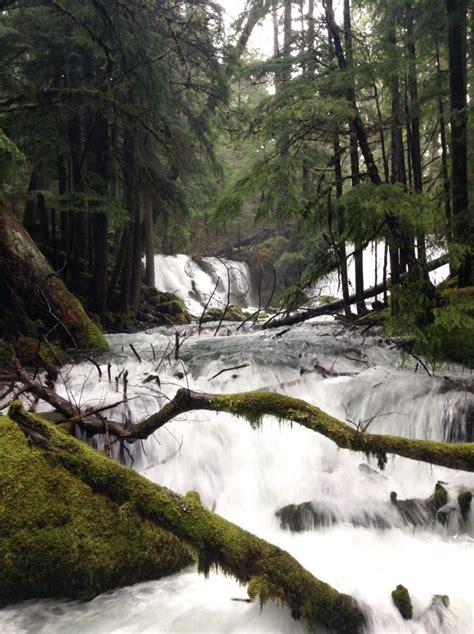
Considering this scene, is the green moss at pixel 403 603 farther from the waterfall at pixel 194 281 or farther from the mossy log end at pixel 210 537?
the waterfall at pixel 194 281

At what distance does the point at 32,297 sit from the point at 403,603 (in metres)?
7.19

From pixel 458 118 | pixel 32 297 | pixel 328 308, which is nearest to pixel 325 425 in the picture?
pixel 458 118

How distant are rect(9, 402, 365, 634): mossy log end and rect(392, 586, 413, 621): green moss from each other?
0.31 m

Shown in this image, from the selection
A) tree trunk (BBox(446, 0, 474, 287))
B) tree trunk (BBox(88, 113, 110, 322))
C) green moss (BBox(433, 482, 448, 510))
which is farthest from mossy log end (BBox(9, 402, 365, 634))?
tree trunk (BBox(88, 113, 110, 322))

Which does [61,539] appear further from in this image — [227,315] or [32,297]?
[227,315]

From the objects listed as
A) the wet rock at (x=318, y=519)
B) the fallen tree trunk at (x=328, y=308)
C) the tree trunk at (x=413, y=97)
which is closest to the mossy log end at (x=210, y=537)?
the wet rock at (x=318, y=519)

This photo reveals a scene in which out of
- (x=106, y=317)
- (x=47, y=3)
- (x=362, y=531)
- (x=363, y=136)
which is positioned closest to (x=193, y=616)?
(x=362, y=531)

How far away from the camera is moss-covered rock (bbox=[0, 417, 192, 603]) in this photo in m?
3.17

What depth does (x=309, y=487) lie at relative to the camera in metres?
4.83

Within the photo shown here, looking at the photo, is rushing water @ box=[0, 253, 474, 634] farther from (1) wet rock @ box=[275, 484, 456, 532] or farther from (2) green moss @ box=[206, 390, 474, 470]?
(2) green moss @ box=[206, 390, 474, 470]

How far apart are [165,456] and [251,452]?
977mm

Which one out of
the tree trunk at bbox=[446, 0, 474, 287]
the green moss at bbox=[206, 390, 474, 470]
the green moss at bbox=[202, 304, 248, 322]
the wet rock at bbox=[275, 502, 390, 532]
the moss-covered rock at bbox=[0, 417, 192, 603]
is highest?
the tree trunk at bbox=[446, 0, 474, 287]

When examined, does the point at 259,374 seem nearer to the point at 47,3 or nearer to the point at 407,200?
the point at 407,200

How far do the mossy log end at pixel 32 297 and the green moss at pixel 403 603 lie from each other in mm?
6128
